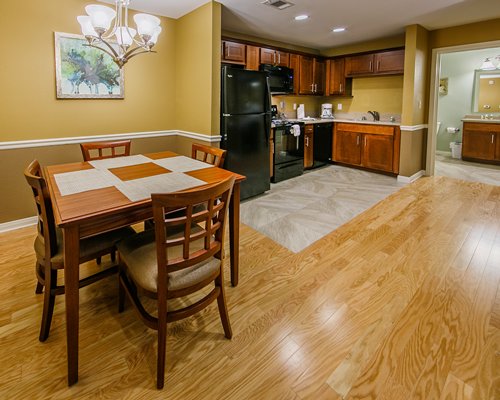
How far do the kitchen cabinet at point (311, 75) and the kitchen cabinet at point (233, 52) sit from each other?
1485 mm

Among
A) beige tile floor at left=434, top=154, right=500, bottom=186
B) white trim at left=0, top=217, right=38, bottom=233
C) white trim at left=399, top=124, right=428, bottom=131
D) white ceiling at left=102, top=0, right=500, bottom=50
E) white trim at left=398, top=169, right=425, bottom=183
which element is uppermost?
white ceiling at left=102, top=0, right=500, bottom=50

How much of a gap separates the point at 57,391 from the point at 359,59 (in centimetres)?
632

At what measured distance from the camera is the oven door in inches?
199

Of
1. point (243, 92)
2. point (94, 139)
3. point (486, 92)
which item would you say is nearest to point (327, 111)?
point (243, 92)

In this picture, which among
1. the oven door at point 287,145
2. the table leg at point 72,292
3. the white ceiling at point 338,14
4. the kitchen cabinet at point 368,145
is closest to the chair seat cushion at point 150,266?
the table leg at point 72,292

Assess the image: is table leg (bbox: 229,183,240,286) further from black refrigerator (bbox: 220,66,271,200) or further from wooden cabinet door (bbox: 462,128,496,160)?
wooden cabinet door (bbox: 462,128,496,160)

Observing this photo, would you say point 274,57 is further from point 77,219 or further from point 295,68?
point 77,219

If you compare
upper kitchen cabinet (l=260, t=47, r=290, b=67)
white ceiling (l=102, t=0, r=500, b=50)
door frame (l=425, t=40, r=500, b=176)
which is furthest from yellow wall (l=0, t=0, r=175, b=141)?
door frame (l=425, t=40, r=500, b=176)

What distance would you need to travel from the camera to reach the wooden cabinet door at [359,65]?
582 cm

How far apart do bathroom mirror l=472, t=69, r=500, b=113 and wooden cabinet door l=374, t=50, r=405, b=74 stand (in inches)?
107

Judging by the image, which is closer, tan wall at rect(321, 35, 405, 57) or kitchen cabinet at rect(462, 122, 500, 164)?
tan wall at rect(321, 35, 405, 57)

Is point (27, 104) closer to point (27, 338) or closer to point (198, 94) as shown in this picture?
point (198, 94)

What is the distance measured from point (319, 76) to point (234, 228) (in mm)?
5178

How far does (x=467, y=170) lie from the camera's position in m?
6.04
